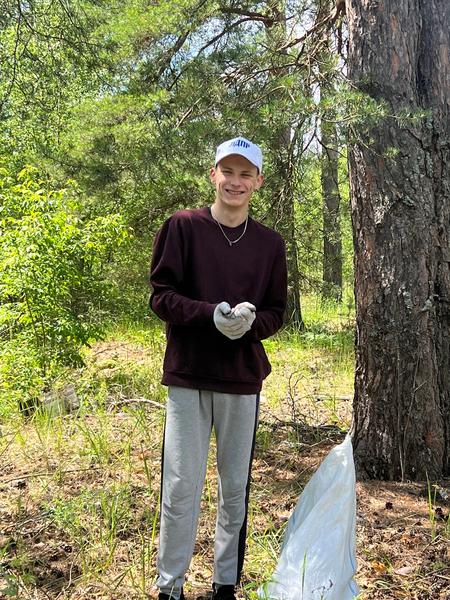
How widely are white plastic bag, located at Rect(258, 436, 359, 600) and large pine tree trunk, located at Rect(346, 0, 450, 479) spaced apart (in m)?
0.95

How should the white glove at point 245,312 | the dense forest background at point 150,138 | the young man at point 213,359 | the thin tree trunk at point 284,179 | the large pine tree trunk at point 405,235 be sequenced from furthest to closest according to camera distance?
the thin tree trunk at point 284,179 → the dense forest background at point 150,138 → the large pine tree trunk at point 405,235 → the young man at point 213,359 → the white glove at point 245,312

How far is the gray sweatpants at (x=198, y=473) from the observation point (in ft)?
6.52

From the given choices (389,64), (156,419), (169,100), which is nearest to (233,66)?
(169,100)

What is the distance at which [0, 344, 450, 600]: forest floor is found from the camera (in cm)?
223

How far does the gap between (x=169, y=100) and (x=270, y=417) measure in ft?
12.2

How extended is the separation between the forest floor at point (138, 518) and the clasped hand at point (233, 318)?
3.48 ft

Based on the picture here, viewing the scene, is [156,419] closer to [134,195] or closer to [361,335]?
[361,335]

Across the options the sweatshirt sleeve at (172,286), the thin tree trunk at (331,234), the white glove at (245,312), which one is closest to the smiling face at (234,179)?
the sweatshirt sleeve at (172,286)

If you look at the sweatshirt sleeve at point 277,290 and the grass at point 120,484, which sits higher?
the sweatshirt sleeve at point 277,290

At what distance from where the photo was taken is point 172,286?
2.04 m

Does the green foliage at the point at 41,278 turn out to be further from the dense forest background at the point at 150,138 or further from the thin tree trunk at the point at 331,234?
the thin tree trunk at the point at 331,234

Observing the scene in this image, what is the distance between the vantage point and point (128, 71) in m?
6.19

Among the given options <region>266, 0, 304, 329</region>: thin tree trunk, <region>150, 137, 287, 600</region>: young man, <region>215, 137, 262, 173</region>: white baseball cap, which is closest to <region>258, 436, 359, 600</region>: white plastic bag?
<region>150, 137, 287, 600</region>: young man

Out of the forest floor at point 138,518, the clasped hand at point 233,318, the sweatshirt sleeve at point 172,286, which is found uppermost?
the sweatshirt sleeve at point 172,286
